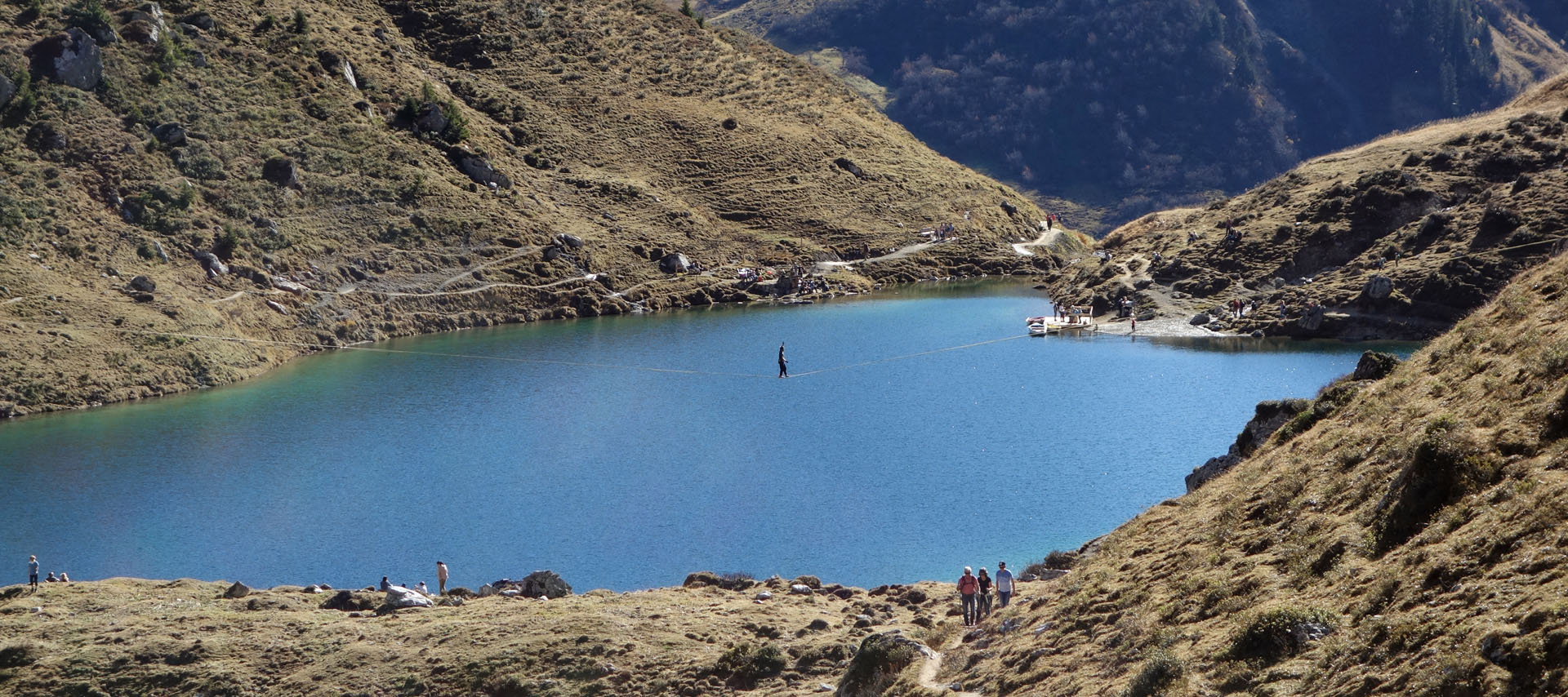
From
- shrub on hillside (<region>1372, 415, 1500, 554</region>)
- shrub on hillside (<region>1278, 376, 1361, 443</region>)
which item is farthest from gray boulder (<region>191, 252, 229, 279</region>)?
shrub on hillside (<region>1372, 415, 1500, 554</region>)

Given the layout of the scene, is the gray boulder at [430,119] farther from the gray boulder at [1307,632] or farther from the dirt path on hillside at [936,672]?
the gray boulder at [1307,632]

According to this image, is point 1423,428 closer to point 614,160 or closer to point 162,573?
point 162,573

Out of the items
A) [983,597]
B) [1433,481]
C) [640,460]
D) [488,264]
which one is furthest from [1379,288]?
[1433,481]

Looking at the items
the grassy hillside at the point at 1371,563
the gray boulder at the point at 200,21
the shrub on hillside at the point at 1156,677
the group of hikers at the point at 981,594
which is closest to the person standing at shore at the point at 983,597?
the group of hikers at the point at 981,594

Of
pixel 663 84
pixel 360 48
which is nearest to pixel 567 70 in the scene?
pixel 663 84

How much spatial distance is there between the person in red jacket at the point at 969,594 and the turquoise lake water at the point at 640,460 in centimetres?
999

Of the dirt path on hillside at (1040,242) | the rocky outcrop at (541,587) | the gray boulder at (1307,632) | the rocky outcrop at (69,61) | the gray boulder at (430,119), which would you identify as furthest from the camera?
the dirt path on hillside at (1040,242)

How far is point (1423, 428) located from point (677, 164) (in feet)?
340

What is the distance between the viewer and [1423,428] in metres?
22.8

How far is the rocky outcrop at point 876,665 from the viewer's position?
25.3 meters

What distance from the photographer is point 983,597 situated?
2944 cm

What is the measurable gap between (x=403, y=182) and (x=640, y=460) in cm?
5319

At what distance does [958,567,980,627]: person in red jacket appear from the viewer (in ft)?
94.6

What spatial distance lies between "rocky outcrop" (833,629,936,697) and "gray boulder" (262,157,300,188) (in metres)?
80.4
